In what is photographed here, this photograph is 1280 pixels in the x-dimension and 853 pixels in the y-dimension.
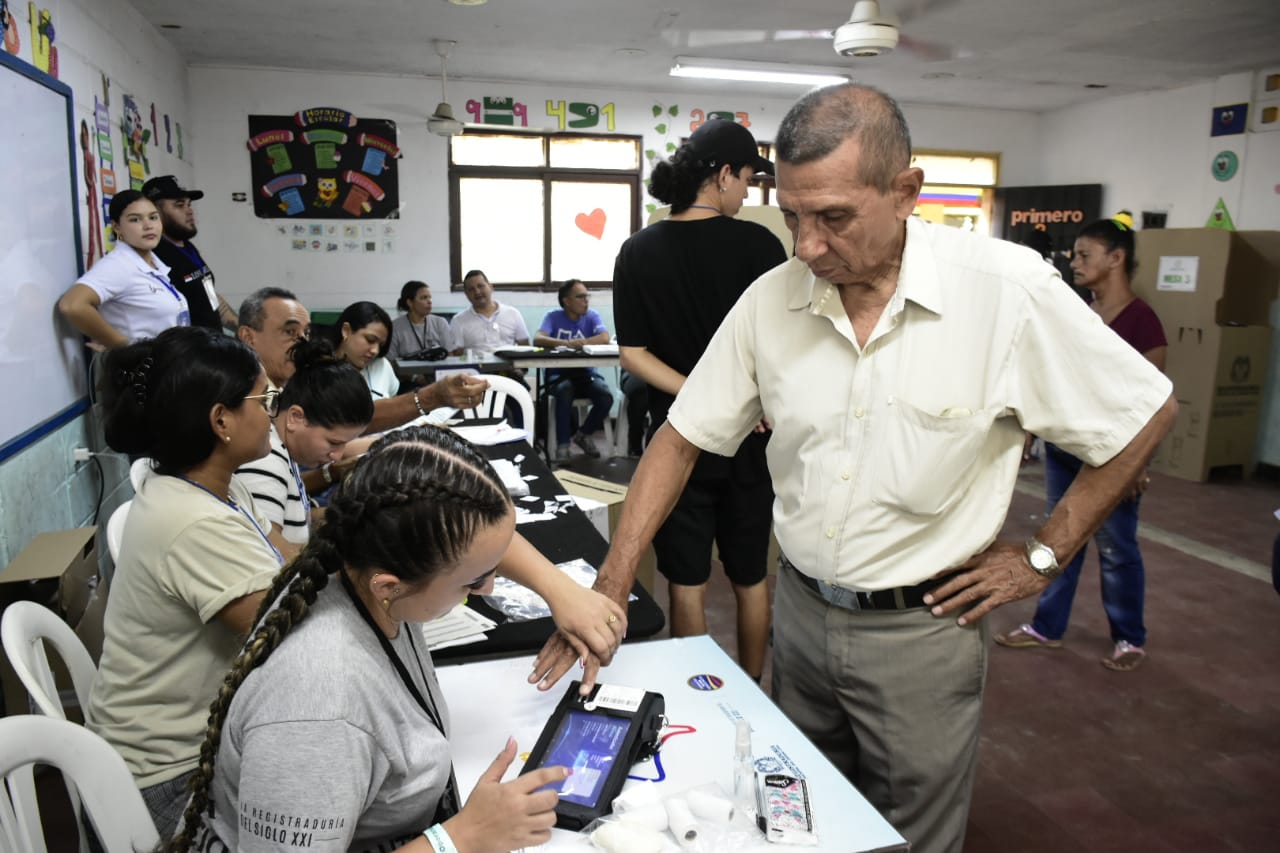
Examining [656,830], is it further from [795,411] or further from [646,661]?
[795,411]

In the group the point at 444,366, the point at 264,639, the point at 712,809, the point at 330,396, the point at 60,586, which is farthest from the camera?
the point at 444,366

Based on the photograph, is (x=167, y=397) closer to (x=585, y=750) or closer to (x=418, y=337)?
(x=585, y=750)

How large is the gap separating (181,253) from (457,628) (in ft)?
10.7

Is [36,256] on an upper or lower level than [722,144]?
lower

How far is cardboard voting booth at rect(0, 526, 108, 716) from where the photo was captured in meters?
2.37

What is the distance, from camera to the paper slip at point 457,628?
158 centimetres

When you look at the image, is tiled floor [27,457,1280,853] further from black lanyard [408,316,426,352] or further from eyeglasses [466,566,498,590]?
black lanyard [408,316,426,352]

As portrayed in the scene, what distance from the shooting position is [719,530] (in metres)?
2.44

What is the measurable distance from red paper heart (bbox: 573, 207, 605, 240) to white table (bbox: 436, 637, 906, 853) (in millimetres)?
6821

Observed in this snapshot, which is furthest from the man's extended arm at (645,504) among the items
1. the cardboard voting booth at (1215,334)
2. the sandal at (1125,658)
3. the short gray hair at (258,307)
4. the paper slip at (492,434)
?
the cardboard voting booth at (1215,334)

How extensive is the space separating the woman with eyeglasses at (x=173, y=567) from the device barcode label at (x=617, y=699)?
539mm

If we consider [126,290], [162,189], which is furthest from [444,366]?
[126,290]

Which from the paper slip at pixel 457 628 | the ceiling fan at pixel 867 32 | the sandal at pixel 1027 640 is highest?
the ceiling fan at pixel 867 32

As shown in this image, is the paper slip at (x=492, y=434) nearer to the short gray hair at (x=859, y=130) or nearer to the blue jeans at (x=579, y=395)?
the short gray hair at (x=859, y=130)
